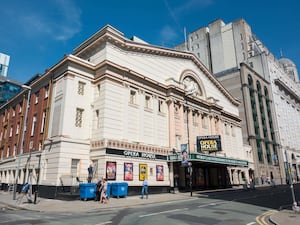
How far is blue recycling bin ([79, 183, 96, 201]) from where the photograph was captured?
1878 cm

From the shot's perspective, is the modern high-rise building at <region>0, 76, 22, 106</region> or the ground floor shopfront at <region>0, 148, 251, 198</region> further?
the modern high-rise building at <region>0, 76, 22, 106</region>

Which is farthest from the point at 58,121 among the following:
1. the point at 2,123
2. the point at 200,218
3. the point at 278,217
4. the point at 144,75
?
the point at 2,123

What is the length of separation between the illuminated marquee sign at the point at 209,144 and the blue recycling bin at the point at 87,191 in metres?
17.8

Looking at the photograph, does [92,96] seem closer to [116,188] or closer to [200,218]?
[116,188]

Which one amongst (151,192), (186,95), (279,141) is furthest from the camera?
(279,141)

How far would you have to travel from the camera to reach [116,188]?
21.0 m

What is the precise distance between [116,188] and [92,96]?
1066cm

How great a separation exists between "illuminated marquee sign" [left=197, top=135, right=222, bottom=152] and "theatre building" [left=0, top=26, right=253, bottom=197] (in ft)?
0.46

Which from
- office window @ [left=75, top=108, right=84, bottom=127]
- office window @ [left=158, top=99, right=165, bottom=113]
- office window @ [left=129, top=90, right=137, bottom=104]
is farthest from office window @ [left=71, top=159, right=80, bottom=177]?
office window @ [left=158, top=99, right=165, bottom=113]

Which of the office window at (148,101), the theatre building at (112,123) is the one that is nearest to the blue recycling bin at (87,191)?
the theatre building at (112,123)

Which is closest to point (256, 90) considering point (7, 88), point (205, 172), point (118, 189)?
point (205, 172)

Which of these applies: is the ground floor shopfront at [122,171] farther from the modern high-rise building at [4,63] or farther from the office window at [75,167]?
the modern high-rise building at [4,63]

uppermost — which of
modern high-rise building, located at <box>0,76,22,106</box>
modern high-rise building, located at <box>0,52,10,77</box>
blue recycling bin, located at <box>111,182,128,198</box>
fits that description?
modern high-rise building, located at <box>0,52,10,77</box>

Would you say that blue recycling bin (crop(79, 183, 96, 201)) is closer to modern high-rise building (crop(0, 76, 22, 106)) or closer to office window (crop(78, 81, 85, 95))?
office window (crop(78, 81, 85, 95))
